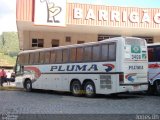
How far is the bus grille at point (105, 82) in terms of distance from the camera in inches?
766

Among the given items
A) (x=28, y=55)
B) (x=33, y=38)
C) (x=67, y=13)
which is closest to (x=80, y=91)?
(x=28, y=55)

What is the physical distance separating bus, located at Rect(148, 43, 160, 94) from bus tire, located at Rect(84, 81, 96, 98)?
3.50 m

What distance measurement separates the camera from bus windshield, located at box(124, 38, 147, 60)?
1945 centimetres

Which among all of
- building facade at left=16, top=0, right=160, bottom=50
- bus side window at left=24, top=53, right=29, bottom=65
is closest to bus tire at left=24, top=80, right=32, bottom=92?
bus side window at left=24, top=53, right=29, bottom=65

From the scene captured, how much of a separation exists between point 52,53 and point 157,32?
13.0 metres

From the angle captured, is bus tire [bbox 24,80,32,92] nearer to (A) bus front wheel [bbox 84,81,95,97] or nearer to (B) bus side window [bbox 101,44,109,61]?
(A) bus front wheel [bbox 84,81,95,97]

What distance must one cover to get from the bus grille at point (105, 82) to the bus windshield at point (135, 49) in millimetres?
1385

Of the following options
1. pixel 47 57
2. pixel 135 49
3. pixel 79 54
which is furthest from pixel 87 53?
pixel 47 57

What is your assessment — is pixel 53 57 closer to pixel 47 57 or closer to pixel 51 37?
pixel 47 57

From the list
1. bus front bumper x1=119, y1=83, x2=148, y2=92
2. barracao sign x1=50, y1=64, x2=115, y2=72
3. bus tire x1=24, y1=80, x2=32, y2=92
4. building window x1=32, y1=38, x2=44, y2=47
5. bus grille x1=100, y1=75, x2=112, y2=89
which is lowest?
bus tire x1=24, y1=80, x2=32, y2=92

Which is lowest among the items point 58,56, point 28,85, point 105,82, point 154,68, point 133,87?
point 28,85

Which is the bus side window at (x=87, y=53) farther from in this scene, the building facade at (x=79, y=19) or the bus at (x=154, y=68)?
the building facade at (x=79, y=19)

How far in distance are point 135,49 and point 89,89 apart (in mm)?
3251

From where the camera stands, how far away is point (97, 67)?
66.4 ft
